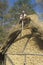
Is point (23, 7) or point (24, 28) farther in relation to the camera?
point (23, 7)

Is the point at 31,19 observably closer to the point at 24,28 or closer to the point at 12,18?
the point at 24,28

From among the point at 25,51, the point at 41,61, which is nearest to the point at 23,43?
the point at 25,51

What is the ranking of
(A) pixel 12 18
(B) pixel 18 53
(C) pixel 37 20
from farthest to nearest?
(A) pixel 12 18 → (B) pixel 18 53 → (C) pixel 37 20

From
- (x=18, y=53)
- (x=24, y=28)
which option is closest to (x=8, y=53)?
(x=18, y=53)

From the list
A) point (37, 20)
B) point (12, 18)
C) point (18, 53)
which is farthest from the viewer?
point (12, 18)

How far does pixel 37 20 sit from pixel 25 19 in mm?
1229

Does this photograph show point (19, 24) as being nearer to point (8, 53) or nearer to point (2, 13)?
point (8, 53)

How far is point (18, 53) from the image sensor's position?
13.2 m

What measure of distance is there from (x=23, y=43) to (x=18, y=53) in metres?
0.61

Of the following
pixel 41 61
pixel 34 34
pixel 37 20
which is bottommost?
pixel 41 61

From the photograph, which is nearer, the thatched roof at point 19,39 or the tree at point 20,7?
the thatched roof at point 19,39

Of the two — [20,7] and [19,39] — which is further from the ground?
[20,7]

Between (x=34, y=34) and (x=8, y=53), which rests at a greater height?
(x=34, y=34)

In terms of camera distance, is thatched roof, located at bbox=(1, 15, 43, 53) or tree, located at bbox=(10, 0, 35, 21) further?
tree, located at bbox=(10, 0, 35, 21)
